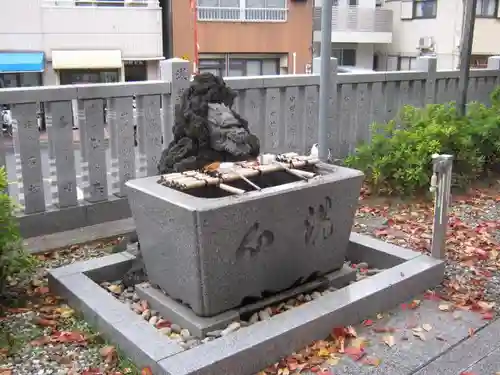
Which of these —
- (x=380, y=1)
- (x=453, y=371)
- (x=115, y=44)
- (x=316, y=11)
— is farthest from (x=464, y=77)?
(x=380, y=1)

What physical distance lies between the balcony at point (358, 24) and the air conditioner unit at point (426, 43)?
1945mm

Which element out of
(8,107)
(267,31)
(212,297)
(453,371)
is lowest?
(453,371)

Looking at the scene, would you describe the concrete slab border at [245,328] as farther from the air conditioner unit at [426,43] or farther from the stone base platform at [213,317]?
the air conditioner unit at [426,43]

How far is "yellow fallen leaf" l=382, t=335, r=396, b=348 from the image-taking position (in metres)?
3.66

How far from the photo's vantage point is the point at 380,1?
28.2 metres

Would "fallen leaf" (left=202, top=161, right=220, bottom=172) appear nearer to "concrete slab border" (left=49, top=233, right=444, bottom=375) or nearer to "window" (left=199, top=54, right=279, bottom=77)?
"concrete slab border" (left=49, top=233, right=444, bottom=375)

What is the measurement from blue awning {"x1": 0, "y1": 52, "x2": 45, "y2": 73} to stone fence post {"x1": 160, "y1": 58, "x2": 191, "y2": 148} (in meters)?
13.7

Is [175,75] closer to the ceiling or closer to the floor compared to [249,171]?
closer to the ceiling

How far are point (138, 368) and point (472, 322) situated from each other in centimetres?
227

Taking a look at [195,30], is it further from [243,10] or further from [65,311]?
[65,311]

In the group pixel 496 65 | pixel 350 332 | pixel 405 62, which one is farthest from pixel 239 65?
pixel 350 332

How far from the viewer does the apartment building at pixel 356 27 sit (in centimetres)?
2583

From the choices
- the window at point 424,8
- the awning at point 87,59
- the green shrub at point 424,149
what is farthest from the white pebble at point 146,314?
the window at point 424,8

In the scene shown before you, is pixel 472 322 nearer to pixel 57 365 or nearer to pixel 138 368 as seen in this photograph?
pixel 138 368
